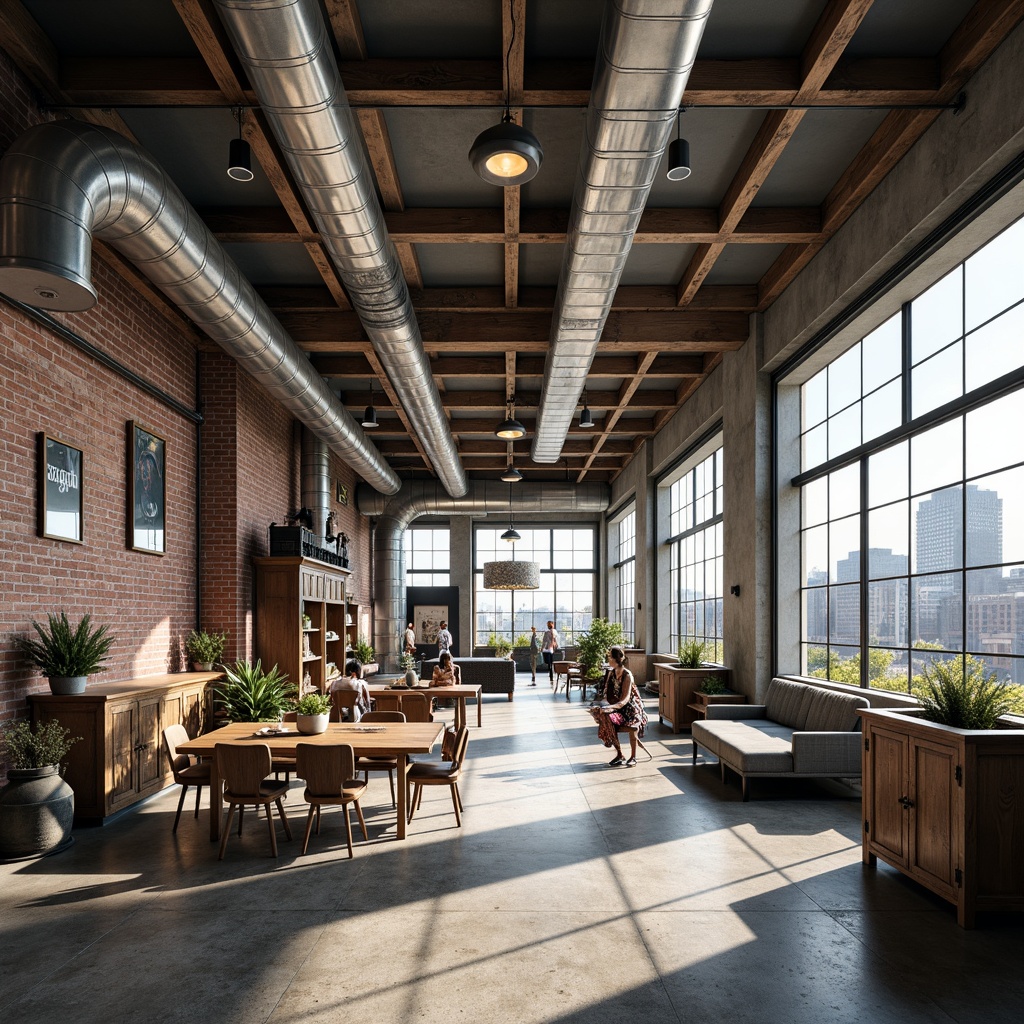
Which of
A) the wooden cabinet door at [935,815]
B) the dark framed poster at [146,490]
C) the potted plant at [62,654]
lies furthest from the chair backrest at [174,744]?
the wooden cabinet door at [935,815]

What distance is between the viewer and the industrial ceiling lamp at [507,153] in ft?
14.3

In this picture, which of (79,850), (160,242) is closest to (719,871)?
(79,850)

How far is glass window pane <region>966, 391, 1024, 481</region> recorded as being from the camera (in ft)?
17.2

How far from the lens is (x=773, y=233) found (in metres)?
7.14

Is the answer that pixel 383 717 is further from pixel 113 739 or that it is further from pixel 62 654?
pixel 62 654

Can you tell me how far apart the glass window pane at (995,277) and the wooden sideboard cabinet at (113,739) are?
6.64 m

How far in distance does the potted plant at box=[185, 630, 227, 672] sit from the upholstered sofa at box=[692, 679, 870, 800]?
5061mm

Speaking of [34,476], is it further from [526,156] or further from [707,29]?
[707,29]

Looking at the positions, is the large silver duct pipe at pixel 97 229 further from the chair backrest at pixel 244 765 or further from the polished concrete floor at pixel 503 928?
the polished concrete floor at pixel 503 928

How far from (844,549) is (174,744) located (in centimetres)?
599

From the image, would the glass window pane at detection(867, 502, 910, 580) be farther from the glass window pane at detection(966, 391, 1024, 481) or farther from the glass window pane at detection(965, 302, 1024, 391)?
the glass window pane at detection(965, 302, 1024, 391)

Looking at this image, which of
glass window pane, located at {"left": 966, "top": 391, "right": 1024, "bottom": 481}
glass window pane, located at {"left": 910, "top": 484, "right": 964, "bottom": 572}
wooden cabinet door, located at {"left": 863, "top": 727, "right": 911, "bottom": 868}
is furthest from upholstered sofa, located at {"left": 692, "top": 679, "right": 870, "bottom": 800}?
glass window pane, located at {"left": 966, "top": 391, "right": 1024, "bottom": 481}

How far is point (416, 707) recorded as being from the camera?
8.96m

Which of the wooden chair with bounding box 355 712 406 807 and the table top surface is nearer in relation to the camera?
the table top surface
